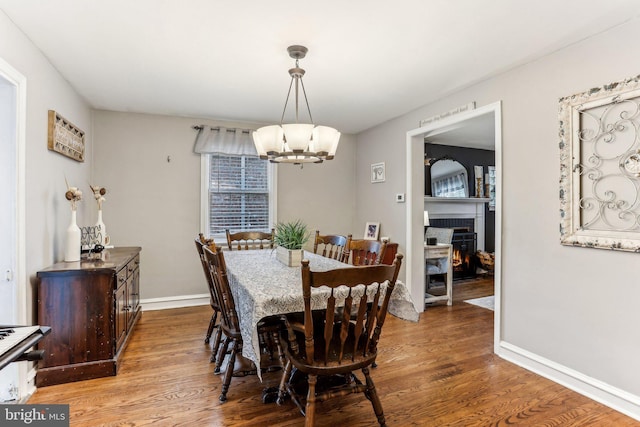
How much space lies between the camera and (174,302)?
4.27 meters

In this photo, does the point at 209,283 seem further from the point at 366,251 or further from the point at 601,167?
the point at 601,167

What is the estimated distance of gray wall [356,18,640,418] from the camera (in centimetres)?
213

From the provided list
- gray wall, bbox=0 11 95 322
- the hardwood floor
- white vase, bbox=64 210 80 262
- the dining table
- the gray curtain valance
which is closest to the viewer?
the dining table

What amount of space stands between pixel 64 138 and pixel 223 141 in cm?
179

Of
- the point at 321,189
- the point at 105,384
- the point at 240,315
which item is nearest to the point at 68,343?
the point at 105,384

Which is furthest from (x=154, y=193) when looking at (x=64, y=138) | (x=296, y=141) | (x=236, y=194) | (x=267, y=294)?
(x=267, y=294)

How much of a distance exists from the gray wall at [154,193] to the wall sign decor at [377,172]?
6.09ft

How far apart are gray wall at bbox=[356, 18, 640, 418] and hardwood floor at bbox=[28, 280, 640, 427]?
0.67 feet

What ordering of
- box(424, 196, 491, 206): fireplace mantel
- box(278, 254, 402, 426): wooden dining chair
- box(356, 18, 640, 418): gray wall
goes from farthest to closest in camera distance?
box(424, 196, 491, 206): fireplace mantel
box(356, 18, 640, 418): gray wall
box(278, 254, 402, 426): wooden dining chair

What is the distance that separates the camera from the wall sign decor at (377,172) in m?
4.64

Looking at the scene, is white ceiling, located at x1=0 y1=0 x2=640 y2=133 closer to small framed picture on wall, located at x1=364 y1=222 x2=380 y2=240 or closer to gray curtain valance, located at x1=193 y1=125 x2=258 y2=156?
gray curtain valance, located at x1=193 y1=125 x2=258 y2=156

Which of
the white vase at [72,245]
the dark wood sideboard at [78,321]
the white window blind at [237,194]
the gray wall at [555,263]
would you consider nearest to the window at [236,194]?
the white window blind at [237,194]

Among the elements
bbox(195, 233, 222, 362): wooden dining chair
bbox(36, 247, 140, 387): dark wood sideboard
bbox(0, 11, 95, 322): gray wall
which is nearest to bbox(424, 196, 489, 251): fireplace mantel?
bbox(195, 233, 222, 362): wooden dining chair

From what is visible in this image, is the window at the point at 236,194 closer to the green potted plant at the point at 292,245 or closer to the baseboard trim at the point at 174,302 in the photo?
the baseboard trim at the point at 174,302
